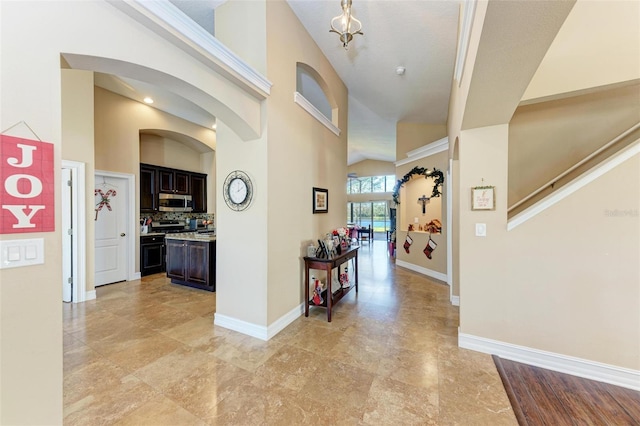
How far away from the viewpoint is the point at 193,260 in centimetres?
438

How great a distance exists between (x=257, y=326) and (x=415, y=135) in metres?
5.82


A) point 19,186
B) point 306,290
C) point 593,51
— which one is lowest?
point 306,290

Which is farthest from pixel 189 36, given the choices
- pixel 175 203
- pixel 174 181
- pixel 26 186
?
pixel 175 203

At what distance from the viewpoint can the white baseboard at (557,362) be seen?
6.47 ft

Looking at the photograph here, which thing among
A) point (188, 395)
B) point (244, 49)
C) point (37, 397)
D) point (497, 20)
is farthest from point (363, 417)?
point (244, 49)

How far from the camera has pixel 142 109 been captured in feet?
17.0

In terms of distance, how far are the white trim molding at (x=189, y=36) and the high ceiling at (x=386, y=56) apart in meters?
1.44

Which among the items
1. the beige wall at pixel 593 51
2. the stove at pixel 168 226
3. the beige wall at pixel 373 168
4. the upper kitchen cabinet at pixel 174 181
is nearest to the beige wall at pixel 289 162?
the beige wall at pixel 593 51

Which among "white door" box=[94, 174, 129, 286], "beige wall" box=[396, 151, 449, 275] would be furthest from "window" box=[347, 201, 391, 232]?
"white door" box=[94, 174, 129, 286]

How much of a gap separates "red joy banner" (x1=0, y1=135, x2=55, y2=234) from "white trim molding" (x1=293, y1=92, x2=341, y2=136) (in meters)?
2.51

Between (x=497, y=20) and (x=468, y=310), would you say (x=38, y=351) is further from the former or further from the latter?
(x=468, y=310)

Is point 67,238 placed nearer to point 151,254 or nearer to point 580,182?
point 151,254

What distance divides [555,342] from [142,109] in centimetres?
733

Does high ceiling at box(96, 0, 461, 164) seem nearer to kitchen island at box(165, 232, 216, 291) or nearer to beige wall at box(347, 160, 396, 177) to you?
kitchen island at box(165, 232, 216, 291)
